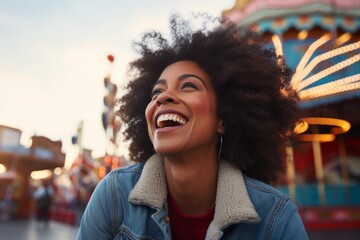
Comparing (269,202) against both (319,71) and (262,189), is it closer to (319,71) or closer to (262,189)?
(262,189)

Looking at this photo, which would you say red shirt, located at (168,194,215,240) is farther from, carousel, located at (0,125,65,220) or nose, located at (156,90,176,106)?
carousel, located at (0,125,65,220)

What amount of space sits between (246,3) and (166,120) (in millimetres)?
10339

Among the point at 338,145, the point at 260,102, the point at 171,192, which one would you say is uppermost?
the point at 338,145

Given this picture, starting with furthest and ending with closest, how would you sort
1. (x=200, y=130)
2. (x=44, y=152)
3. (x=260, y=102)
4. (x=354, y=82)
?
(x=44, y=152), (x=354, y=82), (x=260, y=102), (x=200, y=130)

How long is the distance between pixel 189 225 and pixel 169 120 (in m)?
0.57

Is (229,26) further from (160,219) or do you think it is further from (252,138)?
(160,219)

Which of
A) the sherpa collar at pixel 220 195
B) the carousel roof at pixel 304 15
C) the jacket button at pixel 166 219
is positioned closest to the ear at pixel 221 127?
the sherpa collar at pixel 220 195

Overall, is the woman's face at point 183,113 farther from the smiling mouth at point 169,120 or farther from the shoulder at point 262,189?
the shoulder at point 262,189

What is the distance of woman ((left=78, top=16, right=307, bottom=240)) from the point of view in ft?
5.53

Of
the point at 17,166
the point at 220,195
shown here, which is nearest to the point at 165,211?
the point at 220,195

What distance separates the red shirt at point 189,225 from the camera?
176cm

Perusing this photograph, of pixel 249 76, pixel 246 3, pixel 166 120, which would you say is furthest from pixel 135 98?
pixel 246 3

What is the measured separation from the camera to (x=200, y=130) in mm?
1841

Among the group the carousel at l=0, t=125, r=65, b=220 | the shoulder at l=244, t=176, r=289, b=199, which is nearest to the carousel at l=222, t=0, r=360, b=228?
the shoulder at l=244, t=176, r=289, b=199
